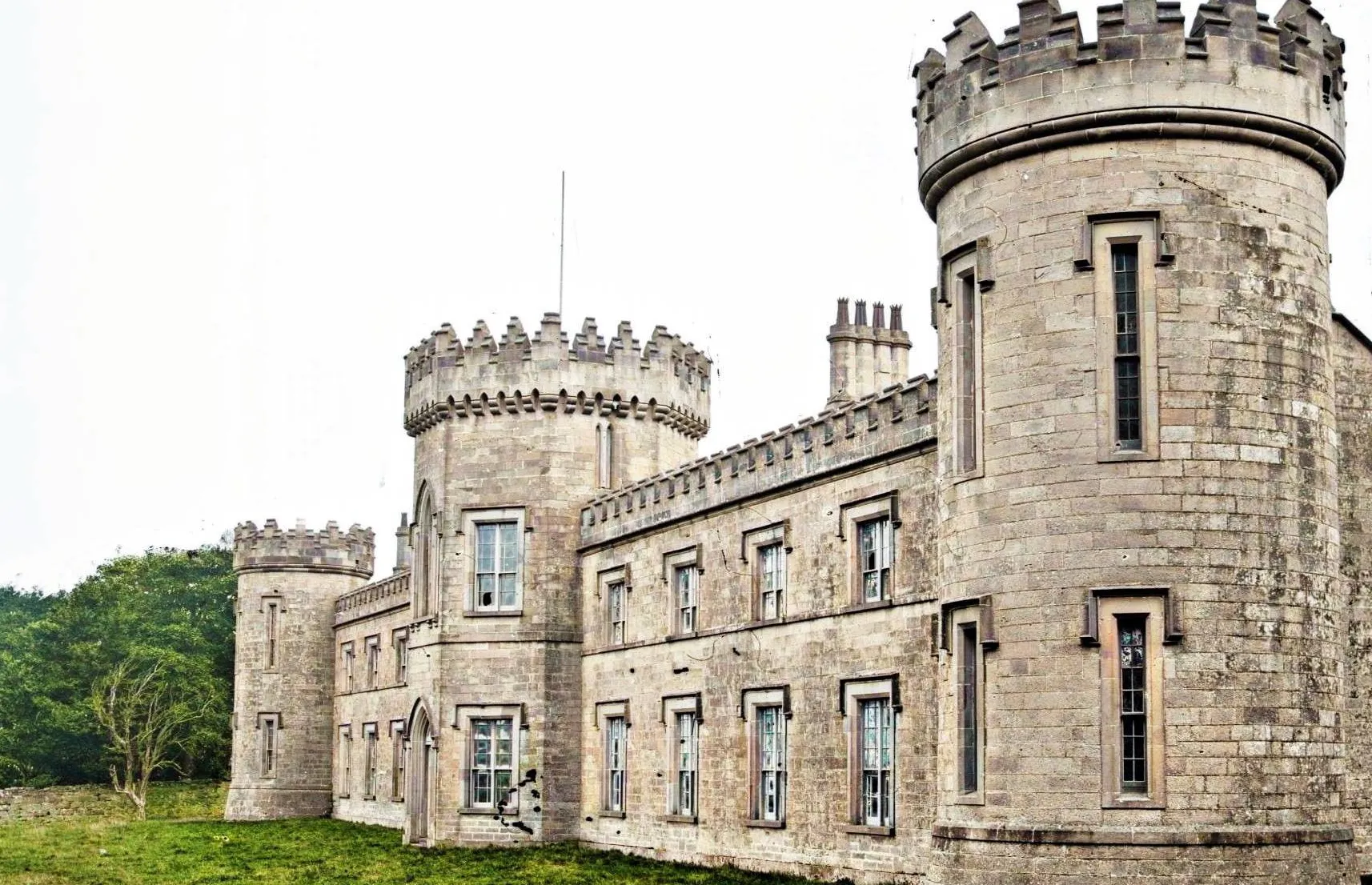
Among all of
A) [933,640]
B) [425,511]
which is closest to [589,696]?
[425,511]

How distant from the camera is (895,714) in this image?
77.4 feet

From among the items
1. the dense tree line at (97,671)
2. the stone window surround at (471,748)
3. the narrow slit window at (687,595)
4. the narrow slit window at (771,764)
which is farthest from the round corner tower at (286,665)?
the narrow slit window at (771,764)

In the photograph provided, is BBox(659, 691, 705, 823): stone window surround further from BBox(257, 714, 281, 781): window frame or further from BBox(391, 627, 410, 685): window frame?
BBox(257, 714, 281, 781): window frame

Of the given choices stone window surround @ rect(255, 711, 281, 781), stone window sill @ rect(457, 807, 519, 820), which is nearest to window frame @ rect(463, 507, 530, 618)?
stone window sill @ rect(457, 807, 519, 820)

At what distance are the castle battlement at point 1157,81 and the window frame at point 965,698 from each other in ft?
16.1

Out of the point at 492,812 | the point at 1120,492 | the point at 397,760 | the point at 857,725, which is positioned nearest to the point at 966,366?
the point at 1120,492

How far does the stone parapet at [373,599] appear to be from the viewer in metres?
46.9

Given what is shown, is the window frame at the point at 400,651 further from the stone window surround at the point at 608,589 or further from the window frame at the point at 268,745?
the stone window surround at the point at 608,589

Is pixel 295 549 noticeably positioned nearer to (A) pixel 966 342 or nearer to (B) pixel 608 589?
(B) pixel 608 589

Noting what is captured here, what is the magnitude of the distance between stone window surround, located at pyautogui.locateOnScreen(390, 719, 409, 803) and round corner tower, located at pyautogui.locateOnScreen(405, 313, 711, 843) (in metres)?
10.7

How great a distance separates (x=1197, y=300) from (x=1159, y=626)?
10.8ft

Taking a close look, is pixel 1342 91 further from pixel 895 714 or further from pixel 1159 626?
pixel 895 714

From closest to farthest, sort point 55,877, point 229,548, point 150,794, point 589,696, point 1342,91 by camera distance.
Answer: point 1342,91 < point 55,877 < point 589,696 < point 150,794 < point 229,548

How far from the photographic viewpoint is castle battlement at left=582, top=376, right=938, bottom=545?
2358cm
